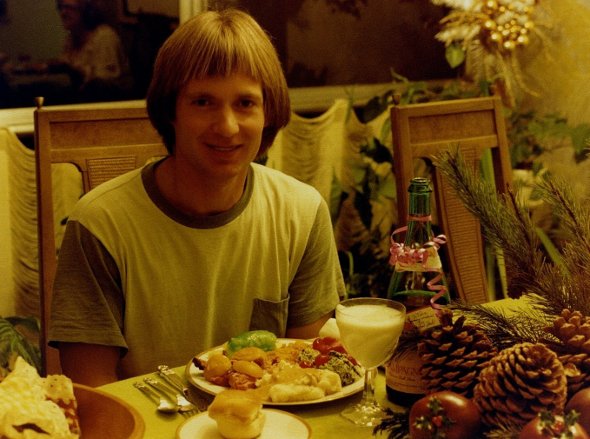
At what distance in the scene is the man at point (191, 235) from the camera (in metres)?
1.49

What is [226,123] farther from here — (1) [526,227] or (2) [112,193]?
(1) [526,227]

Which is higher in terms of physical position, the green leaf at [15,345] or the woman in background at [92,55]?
the woman in background at [92,55]

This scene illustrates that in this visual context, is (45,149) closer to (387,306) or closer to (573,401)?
(387,306)

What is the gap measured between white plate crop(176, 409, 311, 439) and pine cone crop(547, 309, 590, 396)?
32 cm

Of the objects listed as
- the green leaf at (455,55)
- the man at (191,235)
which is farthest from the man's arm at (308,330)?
the green leaf at (455,55)

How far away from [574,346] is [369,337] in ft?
0.89

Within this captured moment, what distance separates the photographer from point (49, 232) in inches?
68.4

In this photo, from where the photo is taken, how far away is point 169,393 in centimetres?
122

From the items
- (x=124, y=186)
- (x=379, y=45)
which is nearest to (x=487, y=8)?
(x=379, y=45)

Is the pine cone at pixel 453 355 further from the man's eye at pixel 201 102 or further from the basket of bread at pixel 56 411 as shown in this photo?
the man's eye at pixel 201 102

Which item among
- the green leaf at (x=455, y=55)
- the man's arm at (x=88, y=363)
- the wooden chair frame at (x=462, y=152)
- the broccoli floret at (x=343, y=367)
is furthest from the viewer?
the green leaf at (x=455, y=55)

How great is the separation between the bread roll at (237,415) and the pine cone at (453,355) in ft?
0.70

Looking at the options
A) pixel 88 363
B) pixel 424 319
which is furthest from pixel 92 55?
pixel 424 319

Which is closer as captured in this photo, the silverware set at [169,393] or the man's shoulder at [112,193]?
the silverware set at [169,393]
